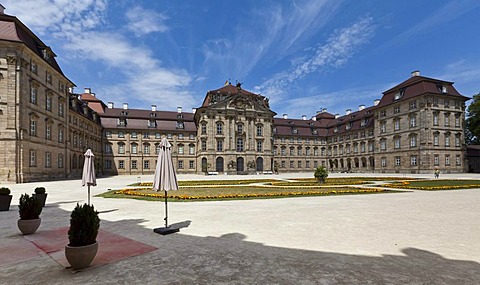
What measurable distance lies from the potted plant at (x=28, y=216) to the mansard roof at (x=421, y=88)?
187ft

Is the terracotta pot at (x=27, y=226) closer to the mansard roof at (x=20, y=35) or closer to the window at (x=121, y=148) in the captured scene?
the mansard roof at (x=20, y=35)

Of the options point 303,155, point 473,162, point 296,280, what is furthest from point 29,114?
point 473,162

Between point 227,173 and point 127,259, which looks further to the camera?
point 227,173

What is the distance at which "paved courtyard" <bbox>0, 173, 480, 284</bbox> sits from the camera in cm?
441

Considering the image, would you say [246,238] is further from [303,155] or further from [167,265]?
[303,155]

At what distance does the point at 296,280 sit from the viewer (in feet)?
13.9

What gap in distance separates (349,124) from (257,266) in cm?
7178

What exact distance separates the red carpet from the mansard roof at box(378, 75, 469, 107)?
55.6m

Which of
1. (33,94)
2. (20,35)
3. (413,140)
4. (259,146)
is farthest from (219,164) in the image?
(413,140)

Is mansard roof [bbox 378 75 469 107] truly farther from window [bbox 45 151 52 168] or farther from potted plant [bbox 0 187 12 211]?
window [bbox 45 151 52 168]

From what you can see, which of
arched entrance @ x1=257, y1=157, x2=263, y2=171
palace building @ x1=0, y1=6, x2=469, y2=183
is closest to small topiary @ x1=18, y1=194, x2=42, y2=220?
palace building @ x1=0, y1=6, x2=469, y2=183

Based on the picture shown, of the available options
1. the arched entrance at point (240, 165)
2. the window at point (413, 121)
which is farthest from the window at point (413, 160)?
the arched entrance at point (240, 165)

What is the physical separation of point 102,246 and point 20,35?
34047mm

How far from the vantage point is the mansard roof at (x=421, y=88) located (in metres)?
48.2
